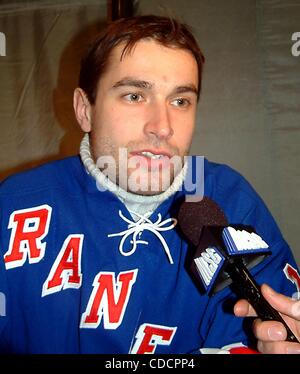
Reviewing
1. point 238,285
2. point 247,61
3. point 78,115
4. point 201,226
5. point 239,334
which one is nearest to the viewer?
point 238,285

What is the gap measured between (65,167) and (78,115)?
0.15 m

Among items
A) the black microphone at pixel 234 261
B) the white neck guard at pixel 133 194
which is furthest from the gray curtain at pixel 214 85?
the black microphone at pixel 234 261

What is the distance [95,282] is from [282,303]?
0.41 meters

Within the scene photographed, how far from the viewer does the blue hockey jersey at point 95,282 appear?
83 cm

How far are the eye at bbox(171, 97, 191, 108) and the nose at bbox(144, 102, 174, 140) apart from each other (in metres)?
0.04

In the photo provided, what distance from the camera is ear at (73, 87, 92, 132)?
1010 mm

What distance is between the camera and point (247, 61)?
4.79 feet

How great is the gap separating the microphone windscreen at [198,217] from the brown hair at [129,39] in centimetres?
39

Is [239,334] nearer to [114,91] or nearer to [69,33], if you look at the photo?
[114,91]
